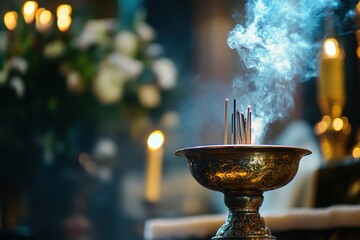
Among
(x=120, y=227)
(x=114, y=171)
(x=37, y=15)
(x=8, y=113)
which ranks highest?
(x=37, y=15)

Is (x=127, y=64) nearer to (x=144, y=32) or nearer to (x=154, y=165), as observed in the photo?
(x=144, y=32)

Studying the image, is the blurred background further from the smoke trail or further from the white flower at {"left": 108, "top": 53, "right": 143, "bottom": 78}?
the smoke trail

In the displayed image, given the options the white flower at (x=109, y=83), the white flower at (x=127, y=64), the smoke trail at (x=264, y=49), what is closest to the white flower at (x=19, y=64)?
the white flower at (x=109, y=83)

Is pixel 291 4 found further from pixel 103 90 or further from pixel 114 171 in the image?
pixel 114 171

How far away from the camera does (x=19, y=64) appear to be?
199 inches

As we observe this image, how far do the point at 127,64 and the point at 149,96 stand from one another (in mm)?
272

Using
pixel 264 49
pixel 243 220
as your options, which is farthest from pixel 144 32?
pixel 243 220

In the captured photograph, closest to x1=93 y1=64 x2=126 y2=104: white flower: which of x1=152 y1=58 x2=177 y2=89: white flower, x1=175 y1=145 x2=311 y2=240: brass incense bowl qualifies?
x1=152 y1=58 x2=177 y2=89: white flower

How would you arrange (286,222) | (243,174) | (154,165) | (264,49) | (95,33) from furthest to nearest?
1. (95,33)
2. (154,165)
3. (286,222)
4. (264,49)
5. (243,174)

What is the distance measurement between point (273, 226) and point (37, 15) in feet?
9.18

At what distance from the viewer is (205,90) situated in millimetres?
5516

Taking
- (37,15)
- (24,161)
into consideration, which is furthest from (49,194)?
(37,15)

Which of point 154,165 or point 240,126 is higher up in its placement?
point 240,126

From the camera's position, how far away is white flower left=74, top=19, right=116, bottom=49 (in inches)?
193
